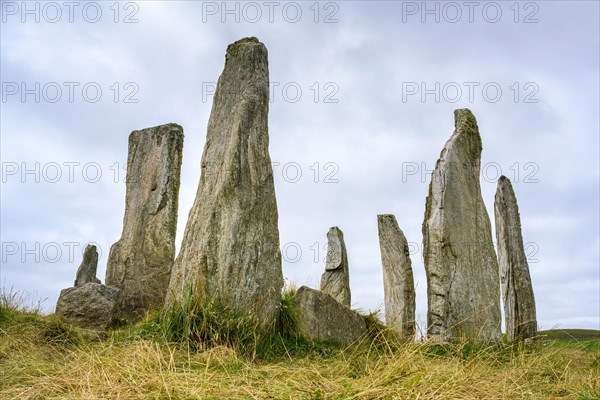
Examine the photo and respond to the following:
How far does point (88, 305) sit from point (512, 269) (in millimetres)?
7834

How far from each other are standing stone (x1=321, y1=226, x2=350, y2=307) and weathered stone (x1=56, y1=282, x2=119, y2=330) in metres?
5.38

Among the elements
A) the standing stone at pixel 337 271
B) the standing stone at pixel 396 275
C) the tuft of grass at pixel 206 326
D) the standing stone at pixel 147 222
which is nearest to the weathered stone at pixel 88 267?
the standing stone at pixel 147 222

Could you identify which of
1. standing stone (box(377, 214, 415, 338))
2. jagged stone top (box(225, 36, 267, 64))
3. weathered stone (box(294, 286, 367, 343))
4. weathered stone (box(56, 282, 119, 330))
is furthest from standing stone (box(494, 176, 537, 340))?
weathered stone (box(56, 282, 119, 330))

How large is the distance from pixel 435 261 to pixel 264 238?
2897mm

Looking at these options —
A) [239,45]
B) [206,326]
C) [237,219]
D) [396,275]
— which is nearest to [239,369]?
[206,326]

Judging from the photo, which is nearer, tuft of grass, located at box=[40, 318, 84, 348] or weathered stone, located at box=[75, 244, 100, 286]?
tuft of grass, located at box=[40, 318, 84, 348]

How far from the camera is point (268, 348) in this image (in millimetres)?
8281

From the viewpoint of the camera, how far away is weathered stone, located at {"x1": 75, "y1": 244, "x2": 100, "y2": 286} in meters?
18.1

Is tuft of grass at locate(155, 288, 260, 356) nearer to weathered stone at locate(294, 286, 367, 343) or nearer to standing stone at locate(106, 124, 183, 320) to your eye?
weathered stone at locate(294, 286, 367, 343)

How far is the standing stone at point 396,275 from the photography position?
13.6 meters

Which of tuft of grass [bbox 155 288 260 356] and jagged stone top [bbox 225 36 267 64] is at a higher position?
jagged stone top [bbox 225 36 267 64]

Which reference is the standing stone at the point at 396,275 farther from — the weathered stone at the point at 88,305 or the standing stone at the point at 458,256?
the weathered stone at the point at 88,305

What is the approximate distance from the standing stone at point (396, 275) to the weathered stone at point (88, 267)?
8516mm

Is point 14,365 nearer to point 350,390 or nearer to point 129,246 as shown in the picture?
point 350,390
